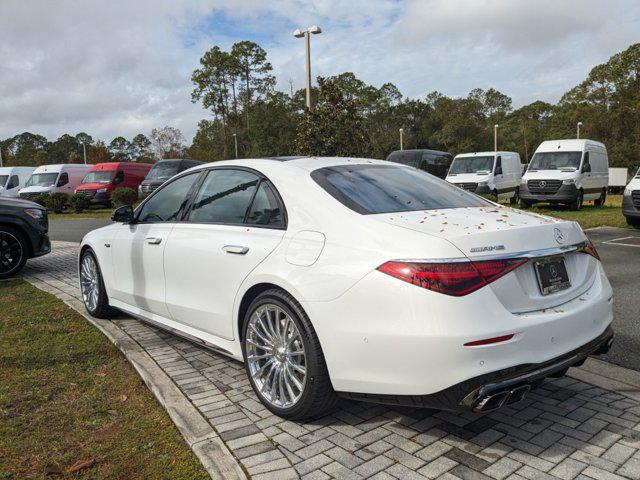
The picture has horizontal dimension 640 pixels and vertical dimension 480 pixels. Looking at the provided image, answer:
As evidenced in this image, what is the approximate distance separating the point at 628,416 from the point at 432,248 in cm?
172

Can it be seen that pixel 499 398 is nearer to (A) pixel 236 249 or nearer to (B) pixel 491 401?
(B) pixel 491 401

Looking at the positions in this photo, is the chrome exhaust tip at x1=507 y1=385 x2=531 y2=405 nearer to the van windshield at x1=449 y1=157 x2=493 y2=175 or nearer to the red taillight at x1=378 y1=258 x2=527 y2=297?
the red taillight at x1=378 y1=258 x2=527 y2=297

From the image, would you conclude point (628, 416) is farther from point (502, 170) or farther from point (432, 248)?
point (502, 170)

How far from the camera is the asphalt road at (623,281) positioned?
453 centimetres

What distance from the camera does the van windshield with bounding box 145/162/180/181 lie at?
76.0 feet

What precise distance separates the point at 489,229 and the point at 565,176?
16838 millimetres

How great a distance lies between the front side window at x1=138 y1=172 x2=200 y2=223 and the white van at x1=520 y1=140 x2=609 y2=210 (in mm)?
15854

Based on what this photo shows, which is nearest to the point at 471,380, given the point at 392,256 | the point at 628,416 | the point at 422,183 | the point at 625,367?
the point at 392,256

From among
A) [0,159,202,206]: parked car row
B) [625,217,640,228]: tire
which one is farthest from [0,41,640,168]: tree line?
[625,217,640,228]: tire

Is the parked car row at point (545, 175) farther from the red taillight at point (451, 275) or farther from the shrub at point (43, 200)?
the red taillight at point (451, 275)

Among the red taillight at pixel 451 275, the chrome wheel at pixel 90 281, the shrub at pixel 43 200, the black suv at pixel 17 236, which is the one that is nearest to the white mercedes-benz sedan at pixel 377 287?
the red taillight at pixel 451 275

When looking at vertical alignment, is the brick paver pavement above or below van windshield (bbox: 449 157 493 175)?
below

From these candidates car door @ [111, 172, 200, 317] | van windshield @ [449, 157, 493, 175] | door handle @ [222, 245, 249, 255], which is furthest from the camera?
van windshield @ [449, 157, 493, 175]

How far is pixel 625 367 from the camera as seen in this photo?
4.17m
